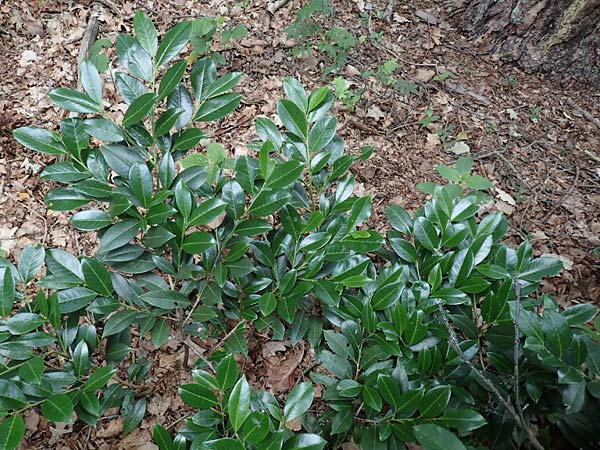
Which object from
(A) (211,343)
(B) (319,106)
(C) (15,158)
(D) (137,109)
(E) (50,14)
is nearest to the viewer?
(D) (137,109)

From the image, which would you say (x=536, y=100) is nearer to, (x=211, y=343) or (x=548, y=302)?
(x=548, y=302)

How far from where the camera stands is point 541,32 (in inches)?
110

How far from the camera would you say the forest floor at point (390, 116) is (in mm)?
2285

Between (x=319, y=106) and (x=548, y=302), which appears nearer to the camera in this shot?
(x=548, y=302)

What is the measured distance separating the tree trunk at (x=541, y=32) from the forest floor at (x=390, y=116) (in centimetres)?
9

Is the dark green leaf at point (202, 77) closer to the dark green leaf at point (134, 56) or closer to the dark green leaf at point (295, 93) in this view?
the dark green leaf at point (134, 56)

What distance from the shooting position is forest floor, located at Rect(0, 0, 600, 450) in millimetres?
2285

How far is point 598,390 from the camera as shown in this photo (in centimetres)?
110

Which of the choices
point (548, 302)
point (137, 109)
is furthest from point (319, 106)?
point (548, 302)

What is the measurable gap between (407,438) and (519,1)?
261cm

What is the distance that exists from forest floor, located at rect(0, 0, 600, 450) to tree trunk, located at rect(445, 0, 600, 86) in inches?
3.4

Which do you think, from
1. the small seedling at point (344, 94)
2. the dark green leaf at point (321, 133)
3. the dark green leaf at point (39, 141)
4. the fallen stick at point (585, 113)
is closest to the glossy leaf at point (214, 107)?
the dark green leaf at point (321, 133)

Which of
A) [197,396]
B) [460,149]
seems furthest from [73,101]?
[460,149]

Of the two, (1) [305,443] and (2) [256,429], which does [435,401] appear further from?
(2) [256,429]
